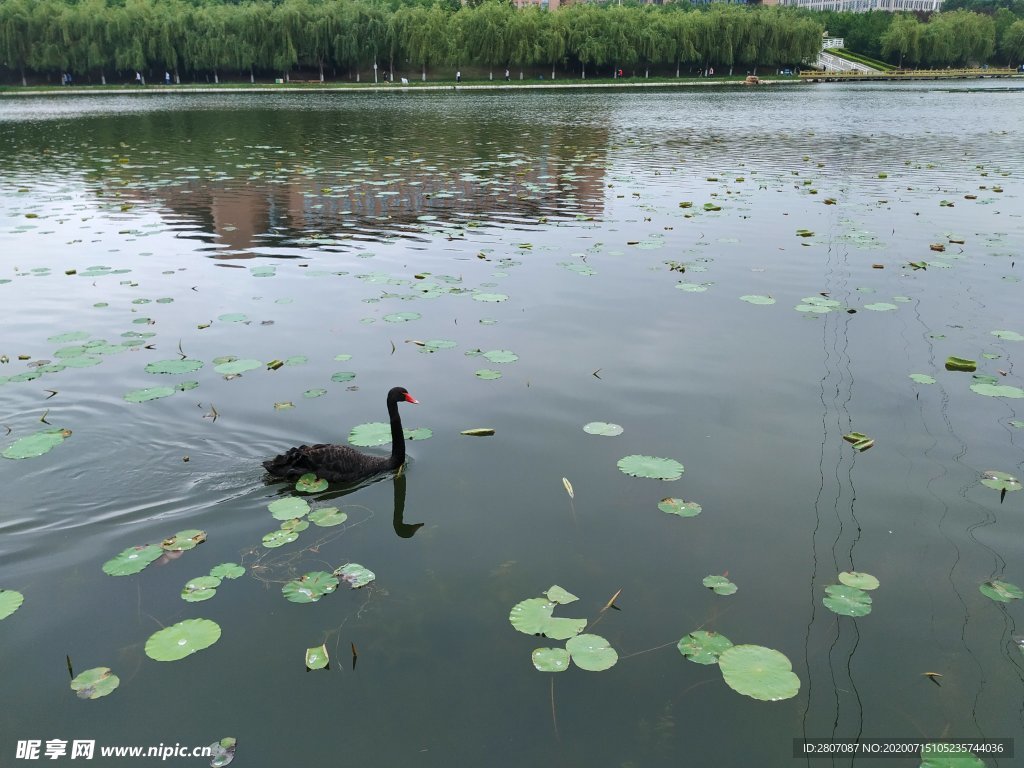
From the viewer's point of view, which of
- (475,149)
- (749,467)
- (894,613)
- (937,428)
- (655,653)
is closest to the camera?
(655,653)

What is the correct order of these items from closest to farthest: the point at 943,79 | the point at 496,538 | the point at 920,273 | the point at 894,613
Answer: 1. the point at 894,613
2. the point at 496,538
3. the point at 920,273
4. the point at 943,79

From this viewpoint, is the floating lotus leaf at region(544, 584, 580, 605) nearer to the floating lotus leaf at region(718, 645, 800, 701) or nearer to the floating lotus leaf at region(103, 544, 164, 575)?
the floating lotus leaf at region(718, 645, 800, 701)

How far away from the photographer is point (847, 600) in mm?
3488

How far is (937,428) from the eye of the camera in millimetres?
5105

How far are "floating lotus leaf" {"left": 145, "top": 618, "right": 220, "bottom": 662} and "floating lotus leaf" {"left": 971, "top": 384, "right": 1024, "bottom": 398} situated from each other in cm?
554

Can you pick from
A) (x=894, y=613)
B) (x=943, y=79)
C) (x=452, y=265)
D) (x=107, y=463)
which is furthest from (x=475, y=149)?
(x=943, y=79)

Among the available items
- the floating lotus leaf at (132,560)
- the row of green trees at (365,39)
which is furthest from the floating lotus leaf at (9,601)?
the row of green trees at (365,39)

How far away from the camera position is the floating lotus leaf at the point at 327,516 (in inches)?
165

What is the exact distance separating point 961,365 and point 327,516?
518 cm

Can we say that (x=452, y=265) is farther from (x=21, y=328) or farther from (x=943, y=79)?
(x=943, y=79)

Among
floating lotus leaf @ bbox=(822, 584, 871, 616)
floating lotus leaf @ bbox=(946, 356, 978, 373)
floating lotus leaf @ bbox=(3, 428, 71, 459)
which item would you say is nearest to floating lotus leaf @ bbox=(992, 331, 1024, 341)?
floating lotus leaf @ bbox=(946, 356, 978, 373)

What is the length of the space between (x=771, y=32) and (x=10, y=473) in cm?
8012

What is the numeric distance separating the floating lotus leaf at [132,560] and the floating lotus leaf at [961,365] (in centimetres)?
602

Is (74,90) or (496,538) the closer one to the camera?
(496,538)
